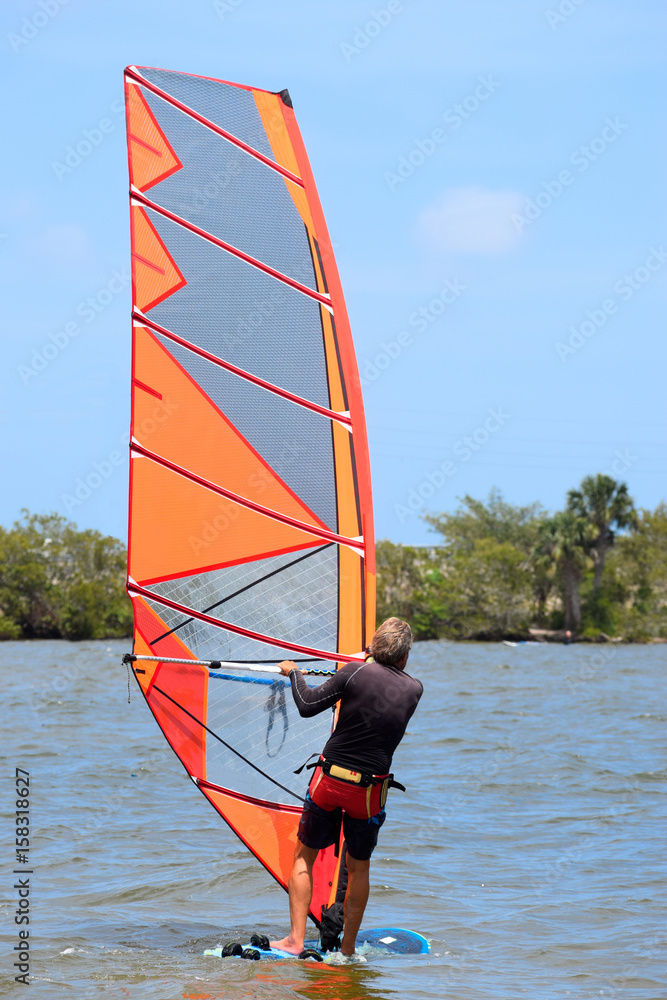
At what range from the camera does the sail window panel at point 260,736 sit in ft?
16.8

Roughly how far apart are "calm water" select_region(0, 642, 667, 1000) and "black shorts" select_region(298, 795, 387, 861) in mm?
559

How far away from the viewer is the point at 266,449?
520cm

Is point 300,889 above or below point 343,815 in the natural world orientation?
below

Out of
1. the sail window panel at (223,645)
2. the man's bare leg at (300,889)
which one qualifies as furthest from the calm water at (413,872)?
the sail window panel at (223,645)

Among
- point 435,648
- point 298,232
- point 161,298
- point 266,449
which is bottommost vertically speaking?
point 435,648

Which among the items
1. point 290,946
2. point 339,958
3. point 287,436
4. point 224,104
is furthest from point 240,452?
point 339,958

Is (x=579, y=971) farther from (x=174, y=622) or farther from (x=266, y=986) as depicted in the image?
(x=174, y=622)

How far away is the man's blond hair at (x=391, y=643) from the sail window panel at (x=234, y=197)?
70.5 inches

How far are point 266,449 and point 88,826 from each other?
4166 millimetres

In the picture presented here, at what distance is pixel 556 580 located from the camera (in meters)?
54.1

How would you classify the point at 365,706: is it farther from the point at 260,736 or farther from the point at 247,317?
the point at 247,317

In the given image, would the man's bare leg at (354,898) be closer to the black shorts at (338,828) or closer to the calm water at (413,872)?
the black shorts at (338,828)

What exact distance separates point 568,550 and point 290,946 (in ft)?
156

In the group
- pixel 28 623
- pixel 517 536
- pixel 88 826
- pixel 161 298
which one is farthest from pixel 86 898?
pixel 517 536
